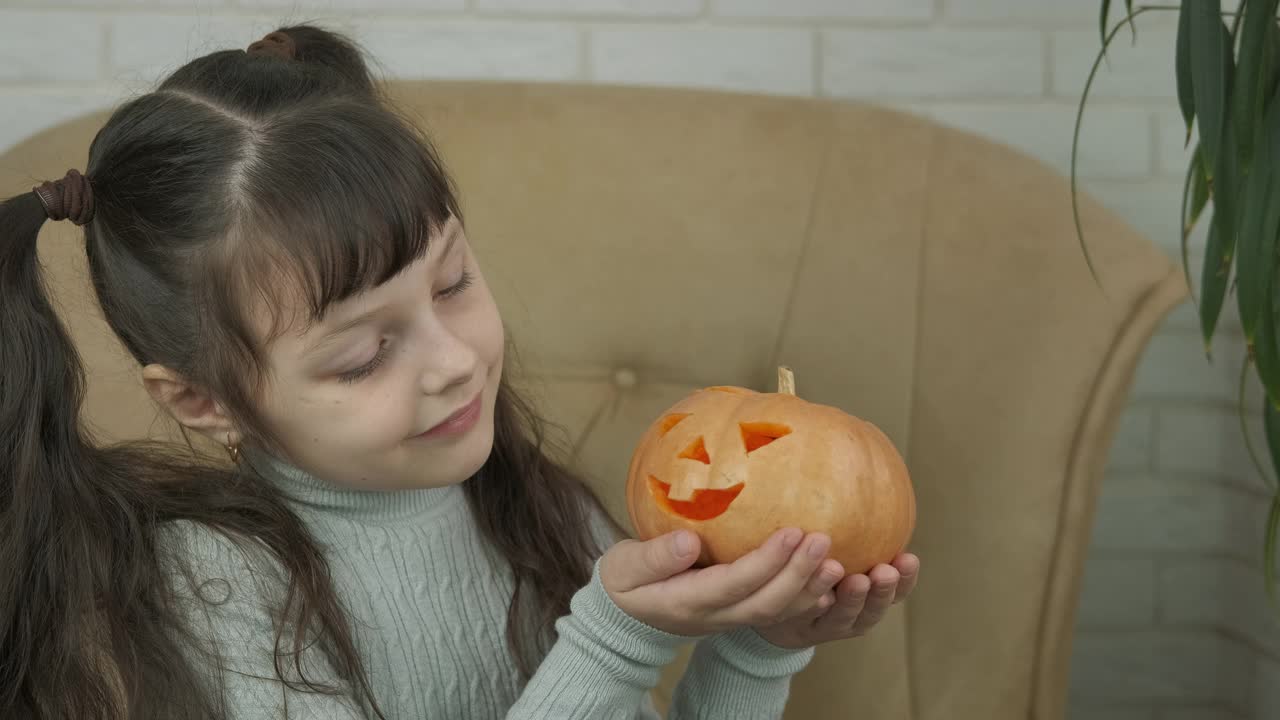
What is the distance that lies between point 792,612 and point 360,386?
1.02ft

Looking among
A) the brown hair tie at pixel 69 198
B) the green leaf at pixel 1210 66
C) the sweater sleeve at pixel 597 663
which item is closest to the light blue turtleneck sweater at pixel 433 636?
the sweater sleeve at pixel 597 663

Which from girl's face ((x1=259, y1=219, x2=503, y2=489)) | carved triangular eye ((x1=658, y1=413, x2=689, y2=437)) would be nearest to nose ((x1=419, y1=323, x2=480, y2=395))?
girl's face ((x1=259, y1=219, x2=503, y2=489))

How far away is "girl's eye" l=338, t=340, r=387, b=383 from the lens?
33.8 inches

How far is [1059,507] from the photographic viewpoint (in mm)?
1183

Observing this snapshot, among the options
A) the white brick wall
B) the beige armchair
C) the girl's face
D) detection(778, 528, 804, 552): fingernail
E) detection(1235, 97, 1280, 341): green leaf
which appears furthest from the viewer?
the white brick wall

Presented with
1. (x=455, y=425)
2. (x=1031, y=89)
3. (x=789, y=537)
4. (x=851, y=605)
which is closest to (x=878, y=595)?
(x=851, y=605)

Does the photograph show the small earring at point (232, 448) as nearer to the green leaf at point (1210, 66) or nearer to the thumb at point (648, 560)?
the thumb at point (648, 560)

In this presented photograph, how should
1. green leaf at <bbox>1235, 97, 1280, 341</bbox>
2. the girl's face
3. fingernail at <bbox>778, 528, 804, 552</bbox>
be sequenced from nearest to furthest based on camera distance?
fingernail at <bbox>778, 528, 804, 552</bbox>, the girl's face, green leaf at <bbox>1235, 97, 1280, 341</bbox>

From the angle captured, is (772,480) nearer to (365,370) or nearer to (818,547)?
(818,547)

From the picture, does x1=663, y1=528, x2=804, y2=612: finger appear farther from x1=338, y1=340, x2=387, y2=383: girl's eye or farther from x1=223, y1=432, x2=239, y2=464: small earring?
x1=223, y1=432, x2=239, y2=464: small earring

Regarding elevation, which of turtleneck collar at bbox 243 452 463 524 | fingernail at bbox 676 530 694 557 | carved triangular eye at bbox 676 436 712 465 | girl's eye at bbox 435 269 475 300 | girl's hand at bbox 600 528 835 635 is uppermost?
girl's eye at bbox 435 269 475 300

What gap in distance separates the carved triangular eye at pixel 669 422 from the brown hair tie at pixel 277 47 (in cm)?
40

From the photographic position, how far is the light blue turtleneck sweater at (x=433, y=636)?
2.92 feet

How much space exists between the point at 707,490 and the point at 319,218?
305 millimetres
